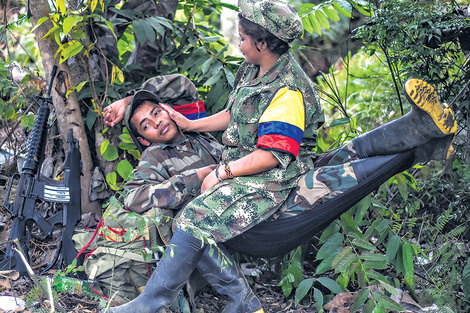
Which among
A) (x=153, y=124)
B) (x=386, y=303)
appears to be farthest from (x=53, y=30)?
(x=386, y=303)

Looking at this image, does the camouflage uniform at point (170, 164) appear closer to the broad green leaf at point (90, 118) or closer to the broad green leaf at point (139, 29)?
the broad green leaf at point (139, 29)

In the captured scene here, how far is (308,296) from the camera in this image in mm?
3168

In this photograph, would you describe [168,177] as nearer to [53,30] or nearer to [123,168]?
[123,168]

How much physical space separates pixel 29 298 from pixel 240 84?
5.46 ft

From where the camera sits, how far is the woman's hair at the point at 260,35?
104 inches

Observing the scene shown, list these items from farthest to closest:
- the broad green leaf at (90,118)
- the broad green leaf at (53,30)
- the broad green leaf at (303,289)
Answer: the broad green leaf at (90,118) < the broad green leaf at (53,30) < the broad green leaf at (303,289)

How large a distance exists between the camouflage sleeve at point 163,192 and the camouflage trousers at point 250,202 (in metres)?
0.19

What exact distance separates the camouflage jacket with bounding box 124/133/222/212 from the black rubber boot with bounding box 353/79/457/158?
101 cm

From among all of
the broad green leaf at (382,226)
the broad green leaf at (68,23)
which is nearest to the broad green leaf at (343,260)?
the broad green leaf at (382,226)

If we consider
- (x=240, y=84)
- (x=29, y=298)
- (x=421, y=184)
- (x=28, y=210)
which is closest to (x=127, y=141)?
(x=28, y=210)

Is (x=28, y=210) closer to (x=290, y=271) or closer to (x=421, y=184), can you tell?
(x=290, y=271)

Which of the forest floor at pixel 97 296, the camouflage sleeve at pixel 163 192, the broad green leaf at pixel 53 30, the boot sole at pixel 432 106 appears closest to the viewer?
the boot sole at pixel 432 106

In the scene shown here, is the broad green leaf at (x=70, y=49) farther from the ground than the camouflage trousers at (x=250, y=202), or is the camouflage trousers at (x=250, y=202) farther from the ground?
the broad green leaf at (x=70, y=49)

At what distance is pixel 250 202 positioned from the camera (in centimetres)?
266
